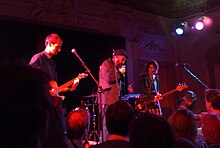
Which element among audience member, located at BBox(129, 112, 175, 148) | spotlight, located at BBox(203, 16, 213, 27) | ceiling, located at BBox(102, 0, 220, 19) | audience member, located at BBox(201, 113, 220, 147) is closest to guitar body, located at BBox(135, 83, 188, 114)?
audience member, located at BBox(201, 113, 220, 147)

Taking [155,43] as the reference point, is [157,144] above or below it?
below

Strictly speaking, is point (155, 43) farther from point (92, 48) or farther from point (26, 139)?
point (26, 139)

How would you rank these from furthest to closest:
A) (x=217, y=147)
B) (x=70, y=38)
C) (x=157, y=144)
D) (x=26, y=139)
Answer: (x=70, y=38) < (x=217, y=147) < (x=157, y=144) < (x=26, y=139)

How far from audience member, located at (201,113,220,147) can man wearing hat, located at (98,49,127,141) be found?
2.39 m

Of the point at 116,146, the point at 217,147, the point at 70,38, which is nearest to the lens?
the point at 116,146

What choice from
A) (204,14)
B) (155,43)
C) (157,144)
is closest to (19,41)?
(155,43)

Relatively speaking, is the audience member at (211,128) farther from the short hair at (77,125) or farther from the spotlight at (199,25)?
the spotlight at (199,25)

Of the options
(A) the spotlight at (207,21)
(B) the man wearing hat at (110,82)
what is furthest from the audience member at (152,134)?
(A) the spotlight at (207,21)

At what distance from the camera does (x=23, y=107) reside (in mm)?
910

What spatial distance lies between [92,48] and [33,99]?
6894 mm

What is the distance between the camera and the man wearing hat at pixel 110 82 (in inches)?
203

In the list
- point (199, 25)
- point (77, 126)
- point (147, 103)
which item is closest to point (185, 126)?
point (77, 126)

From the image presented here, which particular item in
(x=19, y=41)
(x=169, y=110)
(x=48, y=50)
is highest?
(x=19, y=41)

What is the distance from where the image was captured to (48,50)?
4.81m
